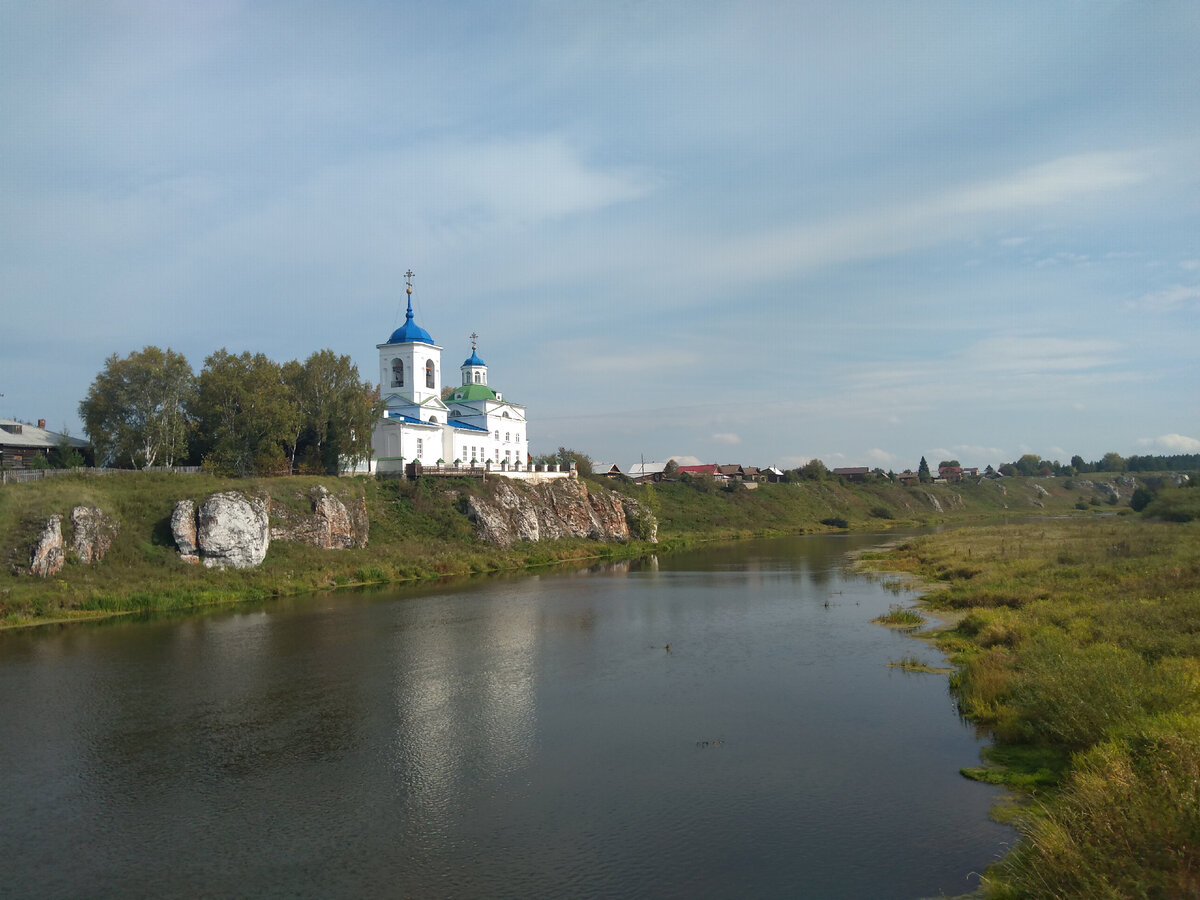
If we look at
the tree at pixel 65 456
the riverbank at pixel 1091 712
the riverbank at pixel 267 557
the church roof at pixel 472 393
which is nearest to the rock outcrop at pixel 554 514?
the riverbank at pixel 267 557

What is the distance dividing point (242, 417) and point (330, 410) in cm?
601

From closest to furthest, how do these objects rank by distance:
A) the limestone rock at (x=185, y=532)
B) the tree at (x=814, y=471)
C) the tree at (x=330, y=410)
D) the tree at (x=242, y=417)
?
the limestone rock at (x=185, y=532), the tree at (x=242, y=417), the tree at (x=330, y=410), the tree at (x=814, y=471)

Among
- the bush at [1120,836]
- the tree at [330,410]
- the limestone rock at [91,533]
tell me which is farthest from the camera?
the tree at [330,410]

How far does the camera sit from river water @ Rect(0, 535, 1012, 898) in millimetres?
12250

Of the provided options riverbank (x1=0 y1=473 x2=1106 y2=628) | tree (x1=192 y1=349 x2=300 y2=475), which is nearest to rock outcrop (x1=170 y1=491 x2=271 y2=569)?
riverbank (x1=0 y1=473 x2=1106 y2=628)

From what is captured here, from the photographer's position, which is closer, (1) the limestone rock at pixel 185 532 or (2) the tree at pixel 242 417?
(1) the limestone rock at pixel 185 532

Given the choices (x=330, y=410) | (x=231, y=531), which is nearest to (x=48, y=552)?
(x=231, y=531)

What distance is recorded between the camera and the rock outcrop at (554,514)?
59969mm

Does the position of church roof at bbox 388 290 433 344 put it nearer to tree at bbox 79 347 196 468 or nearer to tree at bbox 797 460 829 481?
tree at bbox 79 347 196 468

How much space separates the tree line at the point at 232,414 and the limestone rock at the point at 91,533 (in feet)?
38.8

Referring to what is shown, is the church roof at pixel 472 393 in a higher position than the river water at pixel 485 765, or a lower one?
higher

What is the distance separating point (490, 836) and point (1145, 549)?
115 ft

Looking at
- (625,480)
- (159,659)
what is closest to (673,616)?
(159,659)

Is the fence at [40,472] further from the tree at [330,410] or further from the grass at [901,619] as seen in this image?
the grass at [901,619]
